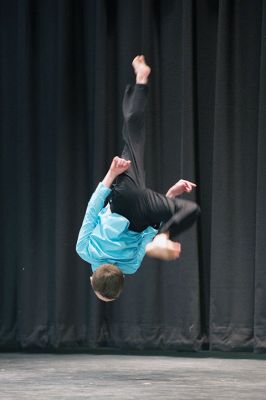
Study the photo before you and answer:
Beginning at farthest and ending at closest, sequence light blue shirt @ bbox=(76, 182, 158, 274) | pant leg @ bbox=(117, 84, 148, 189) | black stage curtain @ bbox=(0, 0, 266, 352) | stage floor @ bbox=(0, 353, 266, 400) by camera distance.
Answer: black stage curtain @ bbox=(0, 0, 266, 352) → pant leg @ bbox=(117, 84, 148, 189) → light blue shirt @ bbox=(76, 182, 158, 274) → stage floor @ bbox=(0, 353, 266, 400)

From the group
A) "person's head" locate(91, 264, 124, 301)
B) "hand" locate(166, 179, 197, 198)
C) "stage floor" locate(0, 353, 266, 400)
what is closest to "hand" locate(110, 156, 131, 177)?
"hand" locate(166, 179, 197, 198)

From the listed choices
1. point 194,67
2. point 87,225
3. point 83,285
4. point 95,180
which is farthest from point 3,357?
point 194,67

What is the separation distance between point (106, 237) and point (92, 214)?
0.49ft

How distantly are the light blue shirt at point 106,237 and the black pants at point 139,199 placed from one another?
2.6 inches

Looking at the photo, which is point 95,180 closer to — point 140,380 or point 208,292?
point 208,292

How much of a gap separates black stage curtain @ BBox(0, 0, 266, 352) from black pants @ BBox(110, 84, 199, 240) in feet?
5.10

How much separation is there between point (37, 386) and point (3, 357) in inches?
A: 59.2

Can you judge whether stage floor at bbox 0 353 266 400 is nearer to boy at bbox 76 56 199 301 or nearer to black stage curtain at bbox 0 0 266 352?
black stage curtain at bbox 0 0 266 352

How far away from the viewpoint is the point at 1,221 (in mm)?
7402

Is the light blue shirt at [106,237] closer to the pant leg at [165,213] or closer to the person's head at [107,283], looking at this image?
the pant leg at [165,213]

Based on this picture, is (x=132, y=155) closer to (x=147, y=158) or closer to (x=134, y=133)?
(x=134, y=133)

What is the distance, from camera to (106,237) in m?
5.13

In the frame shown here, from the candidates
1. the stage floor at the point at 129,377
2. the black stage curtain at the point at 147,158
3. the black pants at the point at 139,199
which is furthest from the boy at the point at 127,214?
the black stage curtain at the point at 147,158

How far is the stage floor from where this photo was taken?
5.00m
